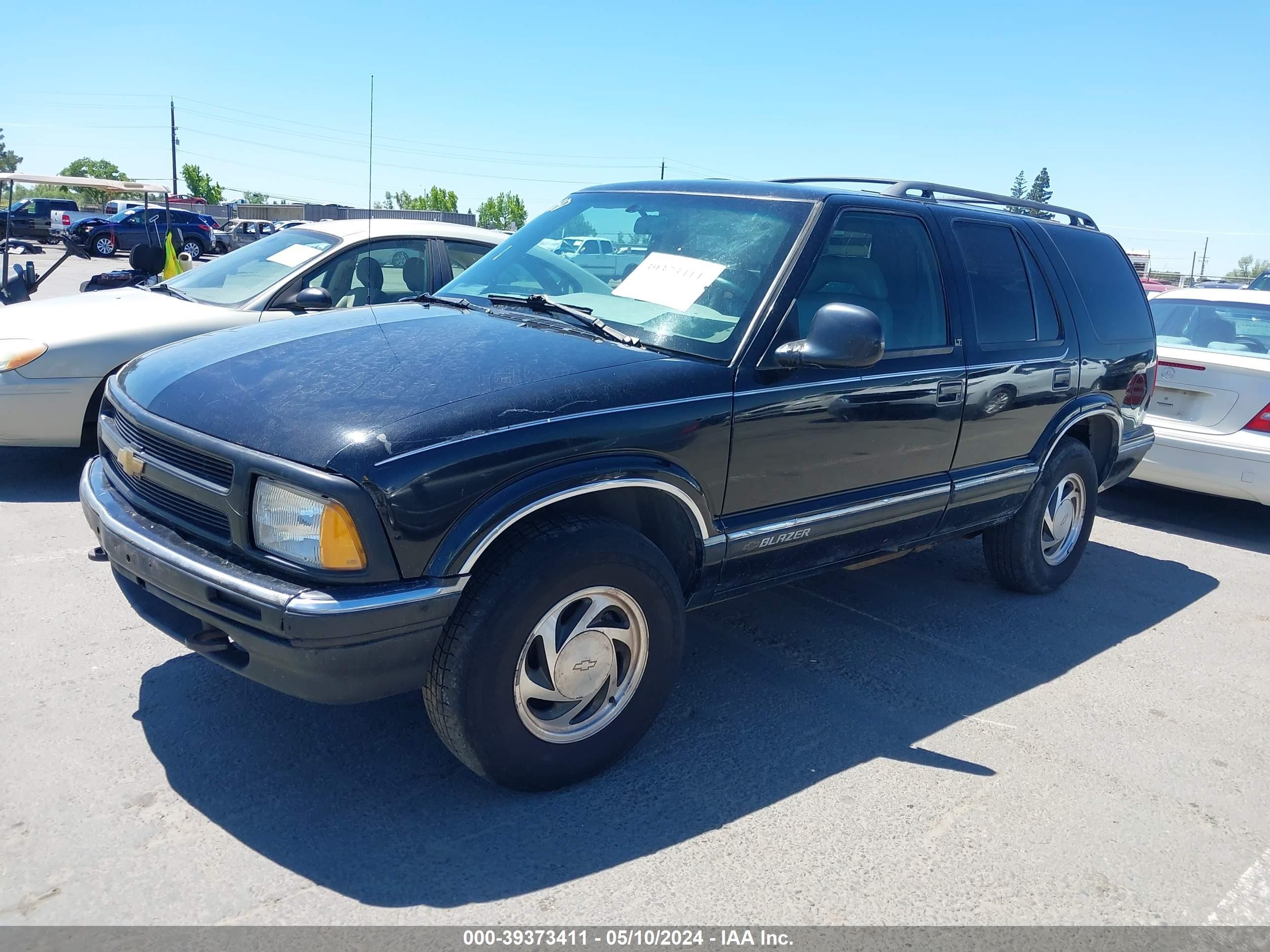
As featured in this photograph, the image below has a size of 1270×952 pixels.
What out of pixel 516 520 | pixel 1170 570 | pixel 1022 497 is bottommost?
pixel 1170 570

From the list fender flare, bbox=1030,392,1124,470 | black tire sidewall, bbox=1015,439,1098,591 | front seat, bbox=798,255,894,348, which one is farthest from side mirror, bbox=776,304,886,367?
black tire sidewall, bbox=1015,439,1098,591

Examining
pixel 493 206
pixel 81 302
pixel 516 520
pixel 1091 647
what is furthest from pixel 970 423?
pixel 493 206

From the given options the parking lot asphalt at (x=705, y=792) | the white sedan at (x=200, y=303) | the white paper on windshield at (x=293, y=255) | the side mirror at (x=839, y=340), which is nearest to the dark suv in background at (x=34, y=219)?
the white sedan at (x=200, y=303)

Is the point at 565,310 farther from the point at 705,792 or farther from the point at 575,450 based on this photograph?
the point at 705,792

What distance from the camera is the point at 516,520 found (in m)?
2.82

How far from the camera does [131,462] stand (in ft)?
10.3

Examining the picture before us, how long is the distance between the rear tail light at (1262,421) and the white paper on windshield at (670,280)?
476 cm

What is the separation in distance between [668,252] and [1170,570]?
13.3 ft

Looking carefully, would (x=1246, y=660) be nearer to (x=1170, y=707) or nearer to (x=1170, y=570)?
(x=1170, y=707)

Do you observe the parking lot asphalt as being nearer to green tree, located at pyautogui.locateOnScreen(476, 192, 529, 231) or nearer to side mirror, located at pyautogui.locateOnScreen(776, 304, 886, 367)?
side mirror, located at pyautogui.locateOnScreen(776, 304, 886, 367)

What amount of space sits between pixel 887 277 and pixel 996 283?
0.82m

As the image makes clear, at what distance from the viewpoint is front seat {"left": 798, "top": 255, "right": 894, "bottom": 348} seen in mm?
3674

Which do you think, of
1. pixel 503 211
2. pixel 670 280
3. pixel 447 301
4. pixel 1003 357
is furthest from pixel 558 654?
pixel 503 211
